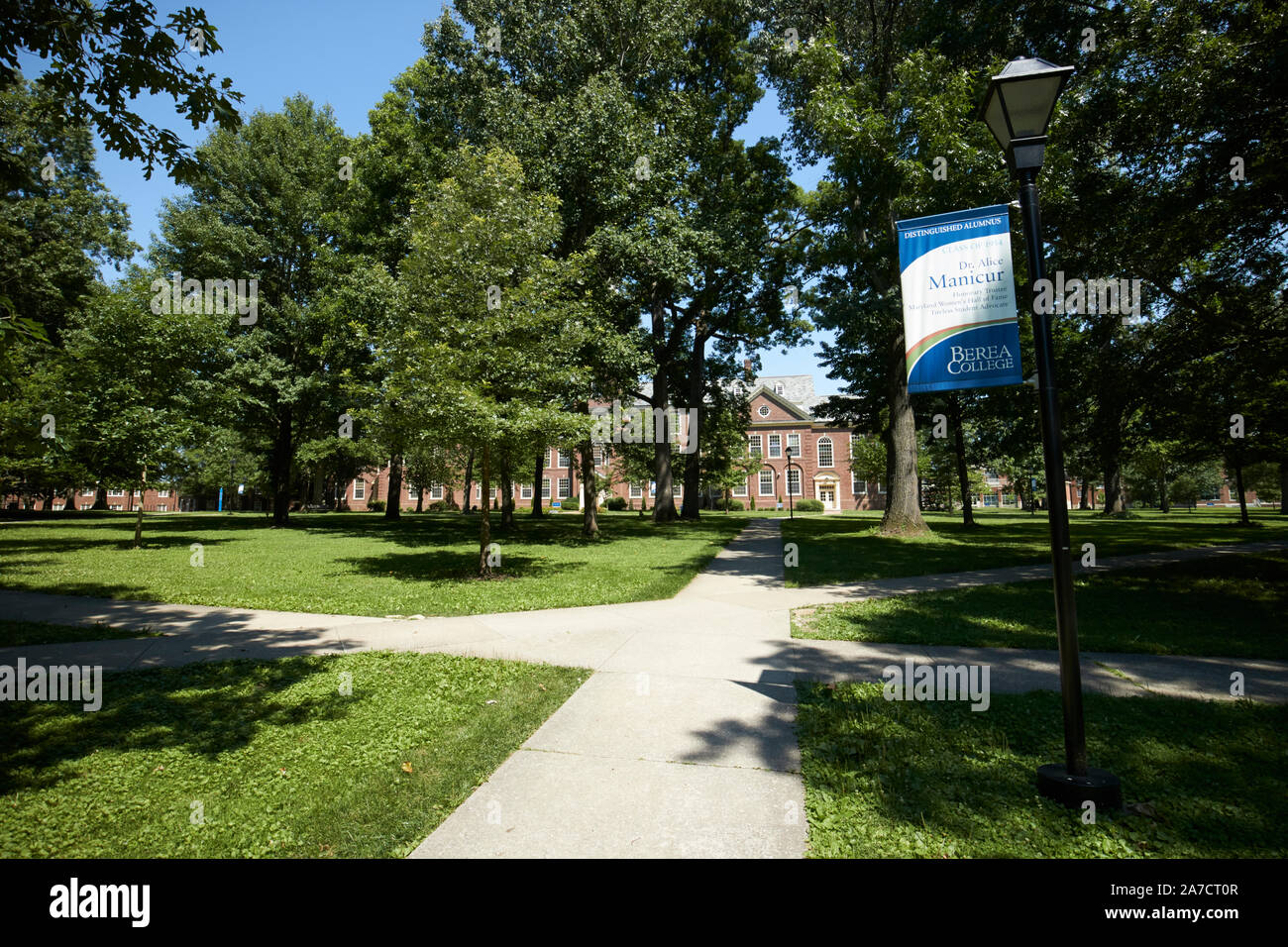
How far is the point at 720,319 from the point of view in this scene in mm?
25797

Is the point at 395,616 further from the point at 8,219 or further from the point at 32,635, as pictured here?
the point at 8,219

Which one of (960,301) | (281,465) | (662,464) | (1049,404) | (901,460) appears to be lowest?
(1049,404)

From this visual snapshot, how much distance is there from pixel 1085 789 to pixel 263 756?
5123 mm

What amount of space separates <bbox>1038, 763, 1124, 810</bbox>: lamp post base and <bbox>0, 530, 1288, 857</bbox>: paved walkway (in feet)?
4.69

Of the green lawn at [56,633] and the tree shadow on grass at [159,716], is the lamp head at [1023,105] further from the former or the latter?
the green lawn at [56,633]

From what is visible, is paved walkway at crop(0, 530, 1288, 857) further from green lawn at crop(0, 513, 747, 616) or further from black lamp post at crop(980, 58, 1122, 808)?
black lamp post at crop(980, 58, 1122, 808)

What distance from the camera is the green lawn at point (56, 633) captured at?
6.26 metres

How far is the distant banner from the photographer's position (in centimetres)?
404

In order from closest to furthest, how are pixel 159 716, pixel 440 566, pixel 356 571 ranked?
pixel 159 716
pixel 356 571
pixel 440 566

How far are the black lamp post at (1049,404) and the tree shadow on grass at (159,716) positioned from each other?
5059 mm

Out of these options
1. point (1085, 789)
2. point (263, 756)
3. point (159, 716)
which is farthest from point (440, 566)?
point (1085, 789)

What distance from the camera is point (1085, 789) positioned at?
10.1ft

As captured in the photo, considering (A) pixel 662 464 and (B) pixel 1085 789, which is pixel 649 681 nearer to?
(B) pixel 1085 789

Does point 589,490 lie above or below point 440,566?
above
